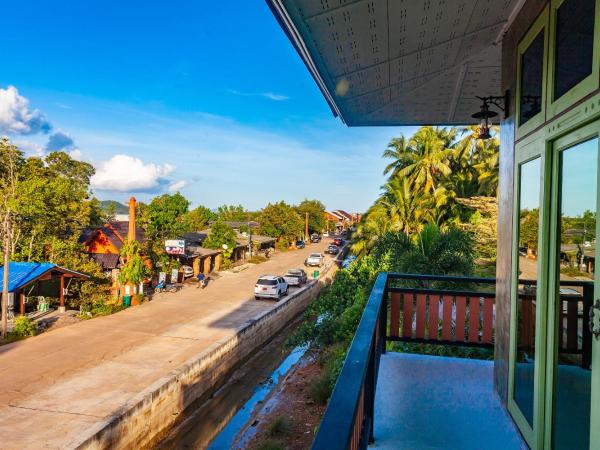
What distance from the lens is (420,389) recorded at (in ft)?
12.7

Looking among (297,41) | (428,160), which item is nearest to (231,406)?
(297,41)

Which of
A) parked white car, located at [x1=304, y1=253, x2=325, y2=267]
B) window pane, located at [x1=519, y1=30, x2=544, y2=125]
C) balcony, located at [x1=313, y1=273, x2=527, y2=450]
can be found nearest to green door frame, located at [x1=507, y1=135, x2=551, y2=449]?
window pane, located at [x1=519, y1=30, x2=544, y2=125]

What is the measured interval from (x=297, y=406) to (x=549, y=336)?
10953 mm

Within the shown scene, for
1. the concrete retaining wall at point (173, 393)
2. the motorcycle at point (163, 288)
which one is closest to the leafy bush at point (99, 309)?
the motorcycle at point (163, 288)

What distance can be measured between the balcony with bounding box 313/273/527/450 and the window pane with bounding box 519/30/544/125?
1689mm

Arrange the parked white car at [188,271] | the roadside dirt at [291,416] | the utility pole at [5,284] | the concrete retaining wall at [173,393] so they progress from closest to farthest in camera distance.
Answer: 1. the concrete retaining wall at [173,393]
2. the roadside dirt at [291,416]
3. the utility pole at [5,284]
4. the parked white car at [188,271]

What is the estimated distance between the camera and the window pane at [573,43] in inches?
82.7

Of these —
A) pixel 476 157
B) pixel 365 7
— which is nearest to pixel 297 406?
pixel 365 7

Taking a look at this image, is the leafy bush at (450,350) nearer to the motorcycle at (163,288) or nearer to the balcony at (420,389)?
the balcony at (420,389)

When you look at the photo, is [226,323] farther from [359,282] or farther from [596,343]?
[596,343]

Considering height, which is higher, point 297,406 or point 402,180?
point 402,180

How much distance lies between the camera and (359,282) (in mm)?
18797

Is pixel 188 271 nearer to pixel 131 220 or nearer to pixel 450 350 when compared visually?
pixel 131 220

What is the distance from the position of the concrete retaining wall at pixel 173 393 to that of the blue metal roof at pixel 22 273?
8.19 metres
